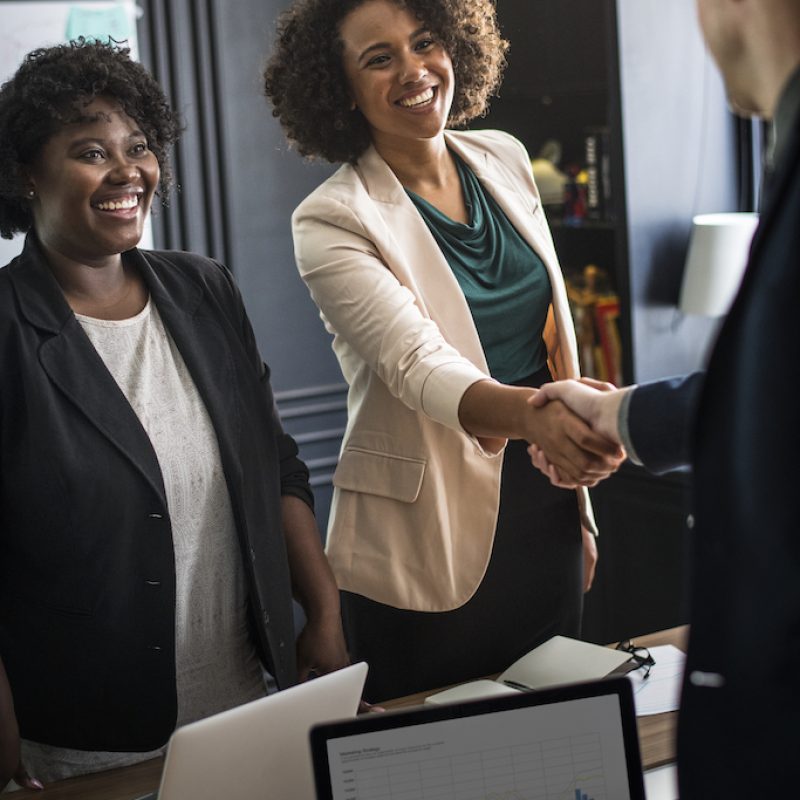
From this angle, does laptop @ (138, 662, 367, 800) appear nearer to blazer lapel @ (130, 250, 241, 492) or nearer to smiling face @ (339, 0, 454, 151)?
blazer lapel @ (130, 250, 241, 492)

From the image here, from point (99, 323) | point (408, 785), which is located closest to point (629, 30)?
point (99, 323)

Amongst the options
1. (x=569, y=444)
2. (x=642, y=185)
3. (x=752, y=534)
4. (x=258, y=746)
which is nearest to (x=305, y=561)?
→ (x=569, y=444)

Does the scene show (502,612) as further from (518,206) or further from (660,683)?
(518,206)

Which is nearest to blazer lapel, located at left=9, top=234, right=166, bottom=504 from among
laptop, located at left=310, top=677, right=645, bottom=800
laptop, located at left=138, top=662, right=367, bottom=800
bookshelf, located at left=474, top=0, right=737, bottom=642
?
laptop, located at left=138, top=662, right=367, bottom=800

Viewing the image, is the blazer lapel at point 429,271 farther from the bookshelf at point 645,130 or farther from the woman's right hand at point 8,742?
the bookshelf at point 645,130

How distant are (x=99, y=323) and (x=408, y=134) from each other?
671 millimetres

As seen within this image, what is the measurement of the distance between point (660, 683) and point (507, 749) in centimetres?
64

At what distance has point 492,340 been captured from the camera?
7.07ft

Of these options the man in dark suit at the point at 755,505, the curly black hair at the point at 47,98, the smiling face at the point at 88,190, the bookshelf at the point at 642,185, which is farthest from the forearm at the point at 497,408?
the bookshelf at the point at 642,185

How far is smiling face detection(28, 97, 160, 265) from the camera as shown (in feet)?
6.05

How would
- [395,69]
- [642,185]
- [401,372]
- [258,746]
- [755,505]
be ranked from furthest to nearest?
[642,185], [395,69], [401,372], [258,746], [755,505]

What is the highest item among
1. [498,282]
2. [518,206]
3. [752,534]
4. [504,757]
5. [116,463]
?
[518,206]

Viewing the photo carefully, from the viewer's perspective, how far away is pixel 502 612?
2.22 meters

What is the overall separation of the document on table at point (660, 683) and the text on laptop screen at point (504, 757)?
427 millimetres
